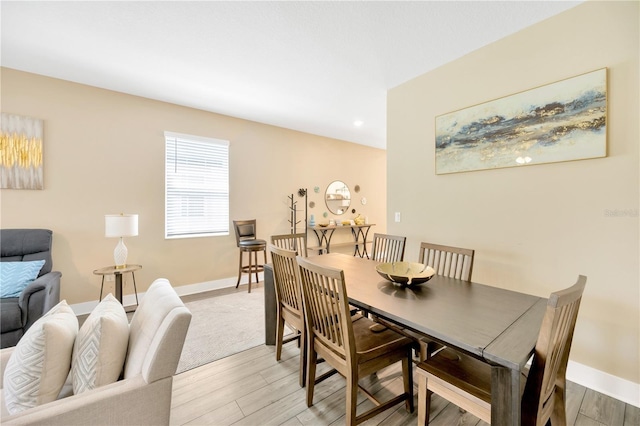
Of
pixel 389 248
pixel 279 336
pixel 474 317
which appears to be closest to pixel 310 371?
pixel 279 336

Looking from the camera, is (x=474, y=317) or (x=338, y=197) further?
(x=338, y=197)

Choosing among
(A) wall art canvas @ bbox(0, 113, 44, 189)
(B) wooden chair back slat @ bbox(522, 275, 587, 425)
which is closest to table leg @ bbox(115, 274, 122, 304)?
(A) wall art canvas @ bbox(0, 113, 44, 189)

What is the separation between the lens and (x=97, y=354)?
43.4 inches

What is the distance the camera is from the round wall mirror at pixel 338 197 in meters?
5.77

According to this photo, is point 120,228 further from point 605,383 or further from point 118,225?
point 605,383

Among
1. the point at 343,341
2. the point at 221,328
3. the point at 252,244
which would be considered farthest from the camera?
the point at 252,244

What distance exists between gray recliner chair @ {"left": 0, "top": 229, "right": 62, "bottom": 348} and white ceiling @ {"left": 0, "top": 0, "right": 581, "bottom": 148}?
5.96ft

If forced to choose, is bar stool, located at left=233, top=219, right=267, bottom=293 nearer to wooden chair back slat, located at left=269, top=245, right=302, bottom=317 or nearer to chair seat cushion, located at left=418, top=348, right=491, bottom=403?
wooden chair back slat, located at left=269, top=245, right=302, bottom=317

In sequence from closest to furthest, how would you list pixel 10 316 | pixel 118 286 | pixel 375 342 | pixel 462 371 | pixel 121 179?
pixel 462 371 → pixel 375 342 → pixel 10 316 → pixel 118 286 → pixel 121 179

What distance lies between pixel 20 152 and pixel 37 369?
3.11 meters

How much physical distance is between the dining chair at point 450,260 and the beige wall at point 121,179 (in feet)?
10.2

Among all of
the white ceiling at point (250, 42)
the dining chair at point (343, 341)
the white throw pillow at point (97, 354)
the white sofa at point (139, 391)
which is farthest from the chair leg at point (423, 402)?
the white ceiling at point (250, 42)

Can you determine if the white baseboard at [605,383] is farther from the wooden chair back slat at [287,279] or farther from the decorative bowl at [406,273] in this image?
the wooden chair back slat at [287,279]

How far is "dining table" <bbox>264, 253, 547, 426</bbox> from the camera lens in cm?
103
